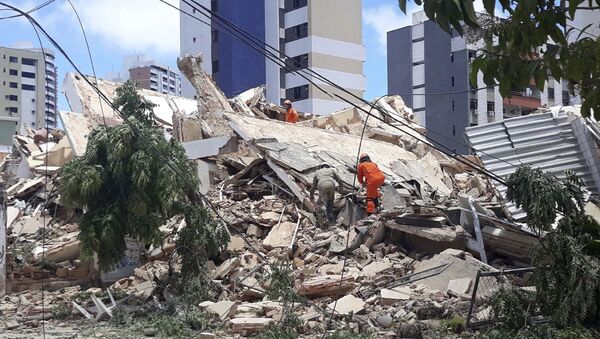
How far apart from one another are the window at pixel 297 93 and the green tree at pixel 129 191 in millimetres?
37437

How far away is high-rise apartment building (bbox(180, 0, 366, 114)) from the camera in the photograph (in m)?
47.1

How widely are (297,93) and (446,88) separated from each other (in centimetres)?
1076

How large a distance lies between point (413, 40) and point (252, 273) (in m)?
45.9

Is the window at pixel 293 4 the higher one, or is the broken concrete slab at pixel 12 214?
the window at pixel 293 4

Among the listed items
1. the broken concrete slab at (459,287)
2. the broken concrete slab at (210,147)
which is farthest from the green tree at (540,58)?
the broken concrete slab at (210,147)

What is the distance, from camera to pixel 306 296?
34.6 feet

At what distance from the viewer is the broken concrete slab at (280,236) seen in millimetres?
12641

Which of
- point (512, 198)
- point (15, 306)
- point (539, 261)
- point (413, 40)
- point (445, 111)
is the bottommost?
point (15, 306)

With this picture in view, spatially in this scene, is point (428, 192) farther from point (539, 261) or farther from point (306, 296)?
point (539, 261)

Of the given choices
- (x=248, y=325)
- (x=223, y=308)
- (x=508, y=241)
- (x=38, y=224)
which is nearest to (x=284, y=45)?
(x=38, y=224)

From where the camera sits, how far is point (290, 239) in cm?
1279

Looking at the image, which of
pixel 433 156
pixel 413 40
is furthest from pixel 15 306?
pixel 413 40

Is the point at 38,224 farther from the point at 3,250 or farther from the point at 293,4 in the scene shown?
the point at 293,4

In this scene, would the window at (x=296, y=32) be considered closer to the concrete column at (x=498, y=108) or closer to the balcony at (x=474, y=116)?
the balcony at (x=474, y=116)
